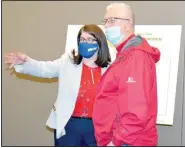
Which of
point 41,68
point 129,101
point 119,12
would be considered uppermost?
point 119,12

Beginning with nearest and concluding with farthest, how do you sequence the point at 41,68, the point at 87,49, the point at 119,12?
the point at 119,12, the point at 87,49, the point at 41,68

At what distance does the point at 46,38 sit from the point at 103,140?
156 centimetres

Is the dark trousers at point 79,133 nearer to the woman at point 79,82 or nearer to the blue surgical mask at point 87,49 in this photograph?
the woman at point 79,82

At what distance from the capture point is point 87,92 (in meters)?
2.01

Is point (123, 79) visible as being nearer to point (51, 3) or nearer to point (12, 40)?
point (51, 3)

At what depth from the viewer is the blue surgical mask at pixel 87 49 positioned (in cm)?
197

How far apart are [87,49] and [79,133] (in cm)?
60

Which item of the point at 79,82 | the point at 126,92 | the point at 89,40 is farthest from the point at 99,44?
the point at 126,92

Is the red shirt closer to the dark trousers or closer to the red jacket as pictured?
the dark trousers

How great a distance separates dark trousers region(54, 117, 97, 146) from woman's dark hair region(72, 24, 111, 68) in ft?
1.37

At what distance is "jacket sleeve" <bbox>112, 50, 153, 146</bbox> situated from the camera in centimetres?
143

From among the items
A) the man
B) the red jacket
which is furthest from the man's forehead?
the red jacket

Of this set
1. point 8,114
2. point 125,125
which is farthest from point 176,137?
point 8,114

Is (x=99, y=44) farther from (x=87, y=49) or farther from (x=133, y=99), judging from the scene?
(x=133, y=99)
